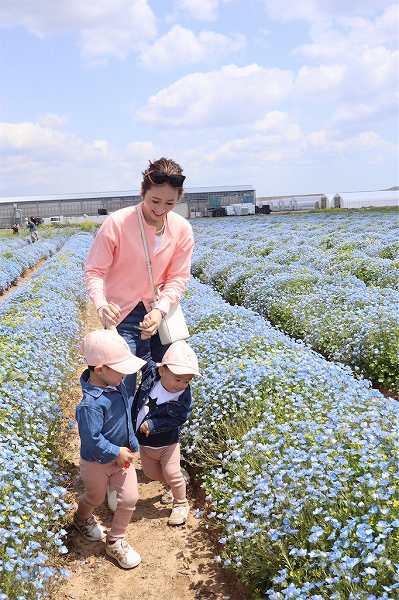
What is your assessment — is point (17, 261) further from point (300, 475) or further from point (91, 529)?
point (300, 475)

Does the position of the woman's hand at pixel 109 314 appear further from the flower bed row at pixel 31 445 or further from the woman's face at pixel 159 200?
the flower bed row at pixel 31 445

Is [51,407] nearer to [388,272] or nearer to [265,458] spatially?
[265,458]

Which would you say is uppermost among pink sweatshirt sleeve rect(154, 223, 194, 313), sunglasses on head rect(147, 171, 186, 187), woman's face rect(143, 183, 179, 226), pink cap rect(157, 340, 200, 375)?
sunglasses on head rect(147, 171, 186, 187)

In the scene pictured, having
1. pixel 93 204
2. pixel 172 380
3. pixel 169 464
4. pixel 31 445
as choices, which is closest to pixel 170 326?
pixel 172 380

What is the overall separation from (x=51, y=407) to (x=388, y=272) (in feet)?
27.4

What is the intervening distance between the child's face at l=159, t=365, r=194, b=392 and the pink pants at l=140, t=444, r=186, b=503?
0.47m

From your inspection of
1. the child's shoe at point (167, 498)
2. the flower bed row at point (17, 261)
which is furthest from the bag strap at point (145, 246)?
the flower bed row at point (17, 261)

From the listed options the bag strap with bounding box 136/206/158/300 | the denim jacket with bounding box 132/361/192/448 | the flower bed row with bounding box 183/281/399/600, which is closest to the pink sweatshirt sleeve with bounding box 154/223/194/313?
the bag strap with bounding box 136/206/158/300

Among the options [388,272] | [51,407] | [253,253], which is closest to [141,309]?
[51,407]

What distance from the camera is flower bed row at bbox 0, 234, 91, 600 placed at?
2.76m

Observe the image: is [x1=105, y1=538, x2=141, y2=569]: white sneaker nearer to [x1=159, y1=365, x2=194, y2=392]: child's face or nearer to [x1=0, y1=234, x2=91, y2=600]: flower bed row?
[x1=0, y1=234, x2=91, y2=600]: flower bed row

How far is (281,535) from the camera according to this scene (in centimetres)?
293

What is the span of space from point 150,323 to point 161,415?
67 cm

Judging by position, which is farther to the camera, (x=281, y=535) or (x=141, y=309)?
(x=141, y=309)
